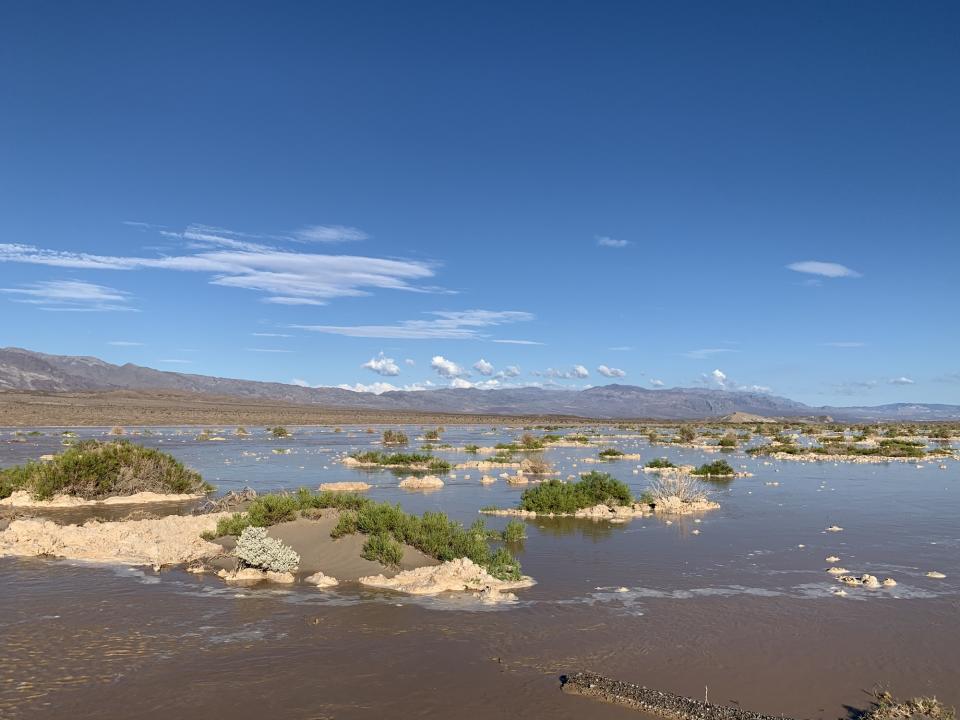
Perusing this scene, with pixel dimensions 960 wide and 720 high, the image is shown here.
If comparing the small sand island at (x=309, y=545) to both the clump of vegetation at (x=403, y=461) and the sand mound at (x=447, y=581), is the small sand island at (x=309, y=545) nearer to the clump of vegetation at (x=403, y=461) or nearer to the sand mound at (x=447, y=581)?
the sand mound at (x=447, y=581)

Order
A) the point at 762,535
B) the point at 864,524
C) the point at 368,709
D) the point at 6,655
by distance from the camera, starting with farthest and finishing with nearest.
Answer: the point at 864,524 → the point at 762,535 → the point at 6,655 → the point at 368,709

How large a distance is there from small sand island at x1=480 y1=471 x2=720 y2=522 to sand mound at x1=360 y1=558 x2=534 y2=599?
918 cm

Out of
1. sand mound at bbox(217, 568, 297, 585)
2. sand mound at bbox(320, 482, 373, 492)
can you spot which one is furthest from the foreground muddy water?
sand mound at bbox(320, 482, 373, 492)

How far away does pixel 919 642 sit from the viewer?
11.3 meters

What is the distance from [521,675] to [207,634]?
4.93 m

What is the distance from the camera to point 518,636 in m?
11.3

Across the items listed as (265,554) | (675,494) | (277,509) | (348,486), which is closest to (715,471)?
(675,494)

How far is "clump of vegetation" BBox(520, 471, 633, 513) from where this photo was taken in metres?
24.0

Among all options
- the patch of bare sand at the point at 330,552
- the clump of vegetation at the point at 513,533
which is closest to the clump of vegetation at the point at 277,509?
the patch of bare sand at the point at 330,552

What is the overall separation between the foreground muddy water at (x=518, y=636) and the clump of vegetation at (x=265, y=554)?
0.78 metres

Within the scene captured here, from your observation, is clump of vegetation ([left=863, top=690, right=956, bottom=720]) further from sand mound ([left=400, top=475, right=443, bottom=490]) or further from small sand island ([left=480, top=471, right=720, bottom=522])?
sand mound ([left=400, top=475, right=443, bottom=490])

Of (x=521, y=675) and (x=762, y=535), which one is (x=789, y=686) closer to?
(x=521, y=675)

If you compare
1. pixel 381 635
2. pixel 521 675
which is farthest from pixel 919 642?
pixel 381 635

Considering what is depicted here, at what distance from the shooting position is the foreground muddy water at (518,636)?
9.04 meters
